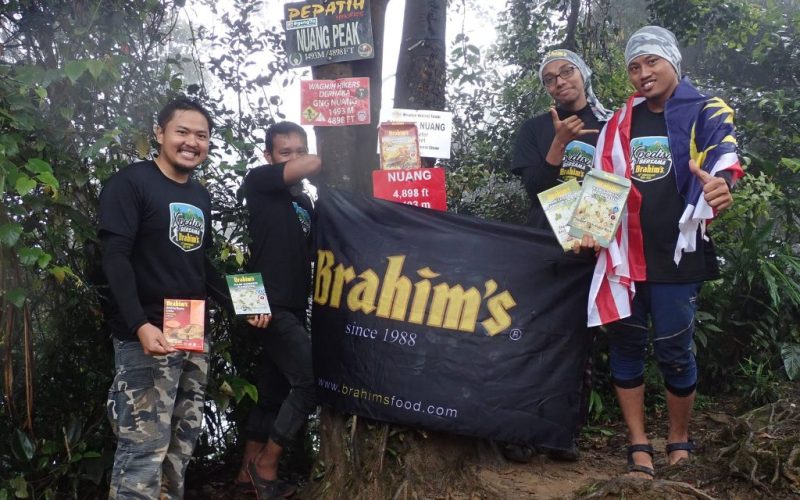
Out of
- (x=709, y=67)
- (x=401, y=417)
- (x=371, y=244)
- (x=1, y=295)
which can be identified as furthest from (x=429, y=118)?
(x=709, y=67)

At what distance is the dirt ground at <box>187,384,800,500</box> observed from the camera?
3012mm

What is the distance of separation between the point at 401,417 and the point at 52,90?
2.39 metres

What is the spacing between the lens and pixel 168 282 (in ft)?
10.7

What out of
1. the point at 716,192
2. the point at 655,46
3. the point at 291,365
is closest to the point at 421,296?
the point at 291,365

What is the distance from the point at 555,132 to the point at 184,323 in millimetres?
2057

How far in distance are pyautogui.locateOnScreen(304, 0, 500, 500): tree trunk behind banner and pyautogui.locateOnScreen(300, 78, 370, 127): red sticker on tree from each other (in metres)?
0.09

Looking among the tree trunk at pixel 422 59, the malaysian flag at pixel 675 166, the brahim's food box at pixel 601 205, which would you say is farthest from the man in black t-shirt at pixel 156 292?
the malaysian flag at pixel 675 166

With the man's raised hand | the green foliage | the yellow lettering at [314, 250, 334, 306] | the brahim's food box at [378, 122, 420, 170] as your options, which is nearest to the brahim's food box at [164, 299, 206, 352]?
the yellow lettering at [314, 250, 334, 306]

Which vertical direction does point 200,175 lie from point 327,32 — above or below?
below

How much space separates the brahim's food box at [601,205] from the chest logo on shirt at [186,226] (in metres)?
1.72

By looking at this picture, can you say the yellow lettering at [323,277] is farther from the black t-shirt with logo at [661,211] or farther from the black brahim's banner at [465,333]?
the black t-shirt with logo at [661,211]

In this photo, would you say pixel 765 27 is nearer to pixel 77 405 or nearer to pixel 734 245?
pixel 734 245

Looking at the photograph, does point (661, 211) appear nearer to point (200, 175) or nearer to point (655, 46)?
point (655, 46)

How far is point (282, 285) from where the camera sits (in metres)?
3.87
